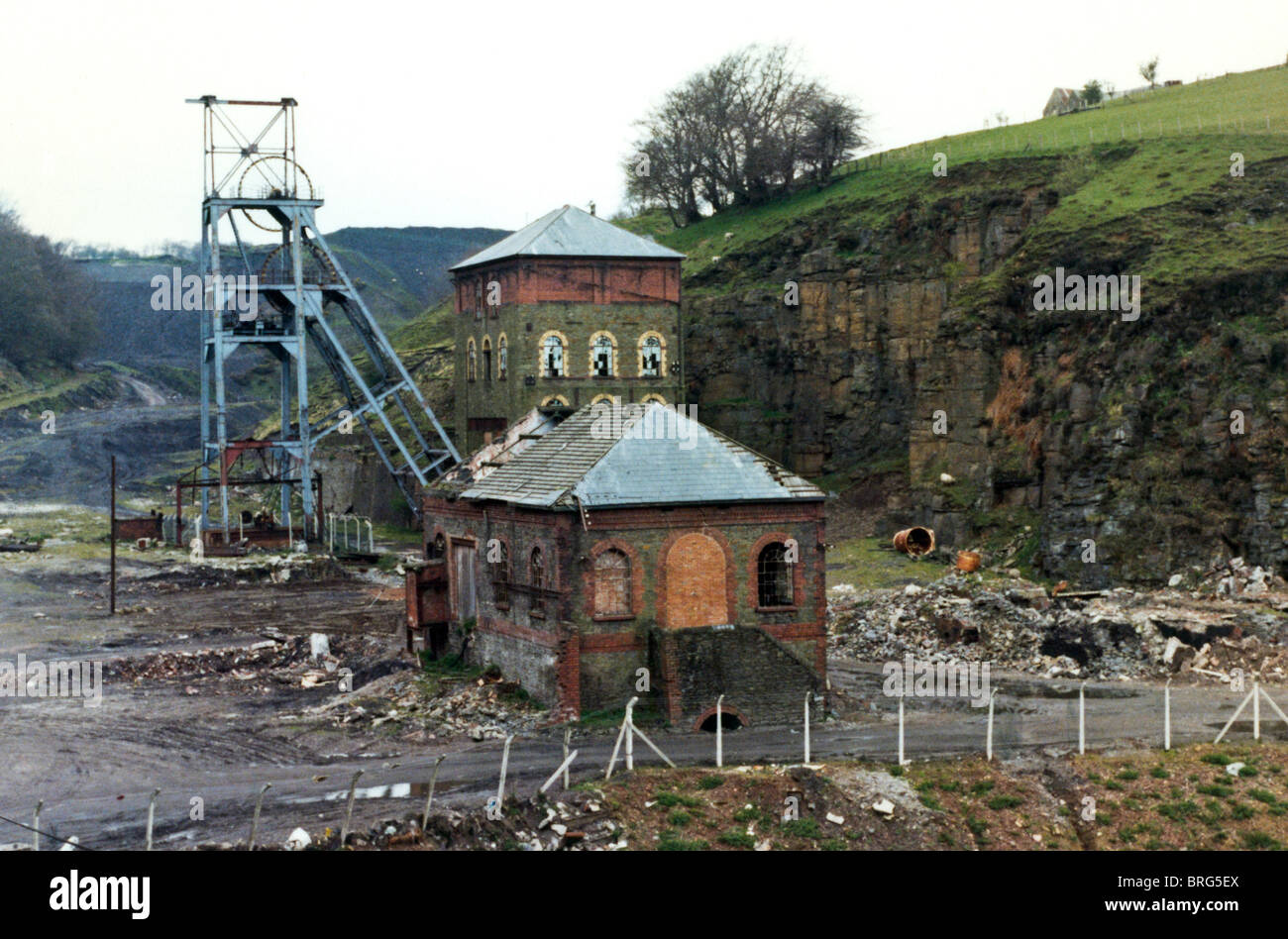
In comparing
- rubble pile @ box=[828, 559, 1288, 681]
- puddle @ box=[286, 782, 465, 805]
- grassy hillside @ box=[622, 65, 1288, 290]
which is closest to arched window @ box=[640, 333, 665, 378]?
rubble pile @ box=[828, 559, 1288, 681]

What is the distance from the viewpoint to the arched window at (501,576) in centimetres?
3344

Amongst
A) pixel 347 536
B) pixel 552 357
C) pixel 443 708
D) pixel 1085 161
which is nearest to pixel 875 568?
pixel 552 357

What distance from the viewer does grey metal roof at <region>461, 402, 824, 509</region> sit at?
1235 inches

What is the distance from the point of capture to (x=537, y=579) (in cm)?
3219

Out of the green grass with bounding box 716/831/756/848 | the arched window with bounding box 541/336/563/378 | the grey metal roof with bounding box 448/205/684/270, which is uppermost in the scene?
the grey metal roof with bounding box 448/205/684/270

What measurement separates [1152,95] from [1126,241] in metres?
30.1

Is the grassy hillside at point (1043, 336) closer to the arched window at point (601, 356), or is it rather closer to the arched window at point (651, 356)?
the arched window at point (651, 356)

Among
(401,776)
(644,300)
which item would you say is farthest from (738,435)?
(401,776)

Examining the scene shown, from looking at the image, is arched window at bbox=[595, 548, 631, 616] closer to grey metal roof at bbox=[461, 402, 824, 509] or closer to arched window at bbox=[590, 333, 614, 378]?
grey metal roof at bbox=[461, 402, 824, 509]

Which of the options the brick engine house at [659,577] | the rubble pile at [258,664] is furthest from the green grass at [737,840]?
the rubble pile at [258,664]

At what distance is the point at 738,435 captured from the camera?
65500 millimetres

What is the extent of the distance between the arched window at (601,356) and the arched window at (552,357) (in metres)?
1.13

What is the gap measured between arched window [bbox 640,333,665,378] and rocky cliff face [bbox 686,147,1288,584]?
918 cm
